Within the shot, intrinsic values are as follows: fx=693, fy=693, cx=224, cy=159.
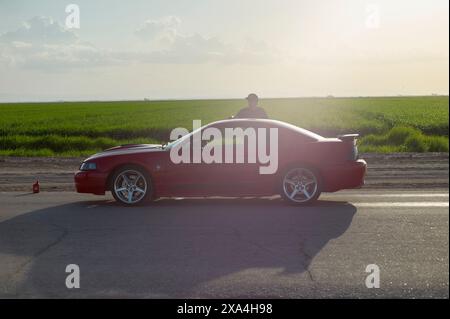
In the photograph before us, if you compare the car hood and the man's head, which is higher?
the man's head

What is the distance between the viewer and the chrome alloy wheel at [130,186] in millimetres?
10492

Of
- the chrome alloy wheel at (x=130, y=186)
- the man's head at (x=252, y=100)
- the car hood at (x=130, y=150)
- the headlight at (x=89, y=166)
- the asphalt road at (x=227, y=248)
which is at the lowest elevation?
the asphalt road at (x=227, y=248)

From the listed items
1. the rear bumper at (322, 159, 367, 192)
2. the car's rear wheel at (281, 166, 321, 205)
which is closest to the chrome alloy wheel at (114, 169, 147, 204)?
the car's rear wheel at (281, 166, 321, 205)

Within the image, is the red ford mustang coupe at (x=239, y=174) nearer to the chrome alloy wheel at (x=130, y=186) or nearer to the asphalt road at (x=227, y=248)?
the chrome alloy wheel at (x=130, y=186)

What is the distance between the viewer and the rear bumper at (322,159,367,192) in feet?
34.2

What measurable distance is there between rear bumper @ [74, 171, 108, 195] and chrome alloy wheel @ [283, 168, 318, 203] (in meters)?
2.77

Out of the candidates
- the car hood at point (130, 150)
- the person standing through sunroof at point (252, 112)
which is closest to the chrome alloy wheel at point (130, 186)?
the car hood at point (130, 150)

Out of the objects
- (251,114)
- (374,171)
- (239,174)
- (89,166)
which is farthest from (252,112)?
(374,171)

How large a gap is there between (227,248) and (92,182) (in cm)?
401

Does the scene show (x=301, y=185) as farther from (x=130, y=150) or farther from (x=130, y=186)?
(x=130, y=150)

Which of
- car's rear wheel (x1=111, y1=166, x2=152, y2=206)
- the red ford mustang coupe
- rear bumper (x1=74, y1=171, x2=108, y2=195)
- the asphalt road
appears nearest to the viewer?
the asphalt road

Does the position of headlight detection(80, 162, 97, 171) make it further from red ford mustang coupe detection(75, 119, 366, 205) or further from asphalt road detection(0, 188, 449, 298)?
asphalt road detection(0, 188, 449, 298)

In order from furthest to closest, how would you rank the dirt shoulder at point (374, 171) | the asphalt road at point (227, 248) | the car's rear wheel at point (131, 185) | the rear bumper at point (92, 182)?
the dirt shoulder at point (374, 171) < the rear bumper at point (92, 182) < the car's rear wheel at point (131, 185) < the asphalt road at point (227, 248)
